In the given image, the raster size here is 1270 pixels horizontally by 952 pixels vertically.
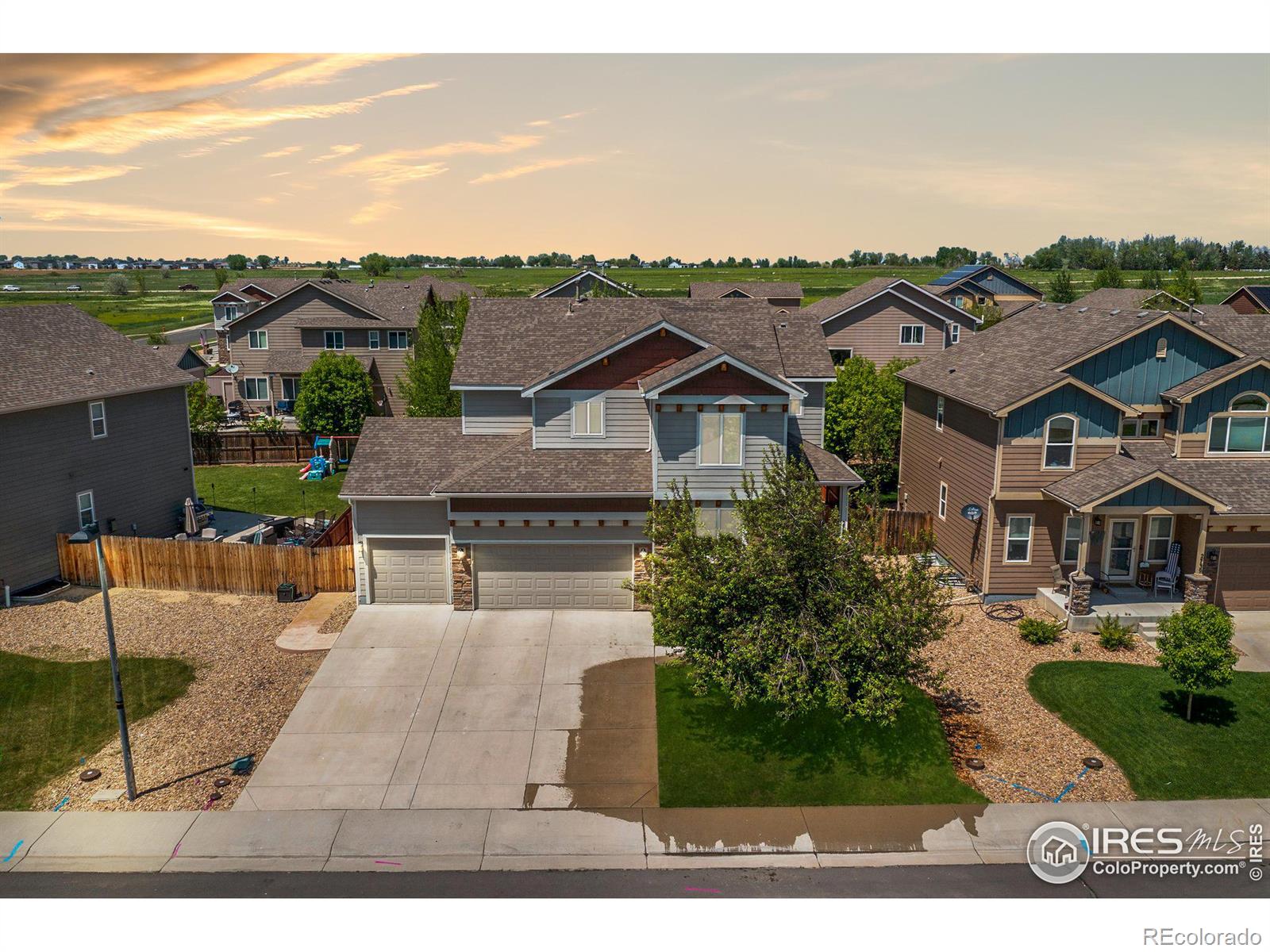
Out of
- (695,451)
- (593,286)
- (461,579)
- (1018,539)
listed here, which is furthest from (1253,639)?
(593,286)

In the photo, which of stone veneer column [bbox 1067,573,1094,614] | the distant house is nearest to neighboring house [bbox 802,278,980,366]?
the distant house

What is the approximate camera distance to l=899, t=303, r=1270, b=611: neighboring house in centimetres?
2280

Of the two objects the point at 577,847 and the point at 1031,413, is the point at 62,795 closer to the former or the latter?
the point at 577,847

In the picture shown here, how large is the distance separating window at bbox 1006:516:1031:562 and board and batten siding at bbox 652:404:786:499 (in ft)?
23.0

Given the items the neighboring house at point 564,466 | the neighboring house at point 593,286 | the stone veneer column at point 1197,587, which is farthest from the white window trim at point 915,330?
the stone veneer column at point 1197,587

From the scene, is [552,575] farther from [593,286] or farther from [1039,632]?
[593,286]

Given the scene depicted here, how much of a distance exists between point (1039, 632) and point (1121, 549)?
15.4 feet

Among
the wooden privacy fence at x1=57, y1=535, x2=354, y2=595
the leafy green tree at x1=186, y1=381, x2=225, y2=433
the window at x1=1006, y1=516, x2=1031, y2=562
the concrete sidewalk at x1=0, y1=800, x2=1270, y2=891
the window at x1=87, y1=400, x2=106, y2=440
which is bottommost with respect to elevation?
the concrete sidewalk at x1=0, y1=800, x2=1270, y2=891

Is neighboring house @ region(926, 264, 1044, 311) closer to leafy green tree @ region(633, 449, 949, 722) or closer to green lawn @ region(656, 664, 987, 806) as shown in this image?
green lawn @ region(656, 664, 987, 806)

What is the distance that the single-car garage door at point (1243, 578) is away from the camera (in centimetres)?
2330

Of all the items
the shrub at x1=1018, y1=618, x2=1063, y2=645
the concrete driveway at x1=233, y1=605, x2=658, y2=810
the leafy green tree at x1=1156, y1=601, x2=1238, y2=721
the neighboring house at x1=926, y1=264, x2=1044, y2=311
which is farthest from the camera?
the neighboring house at x1=926, y1=264, x2=1044, y2=311

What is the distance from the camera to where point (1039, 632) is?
21.7 meters

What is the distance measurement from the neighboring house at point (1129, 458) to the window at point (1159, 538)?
0.10 ft

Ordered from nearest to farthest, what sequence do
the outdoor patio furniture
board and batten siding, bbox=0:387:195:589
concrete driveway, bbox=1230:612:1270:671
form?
concrete driveway, bbox=1230:612:1270:671
the outdoor patio furniture
board and batten siding, bbox=0:387:195:589
